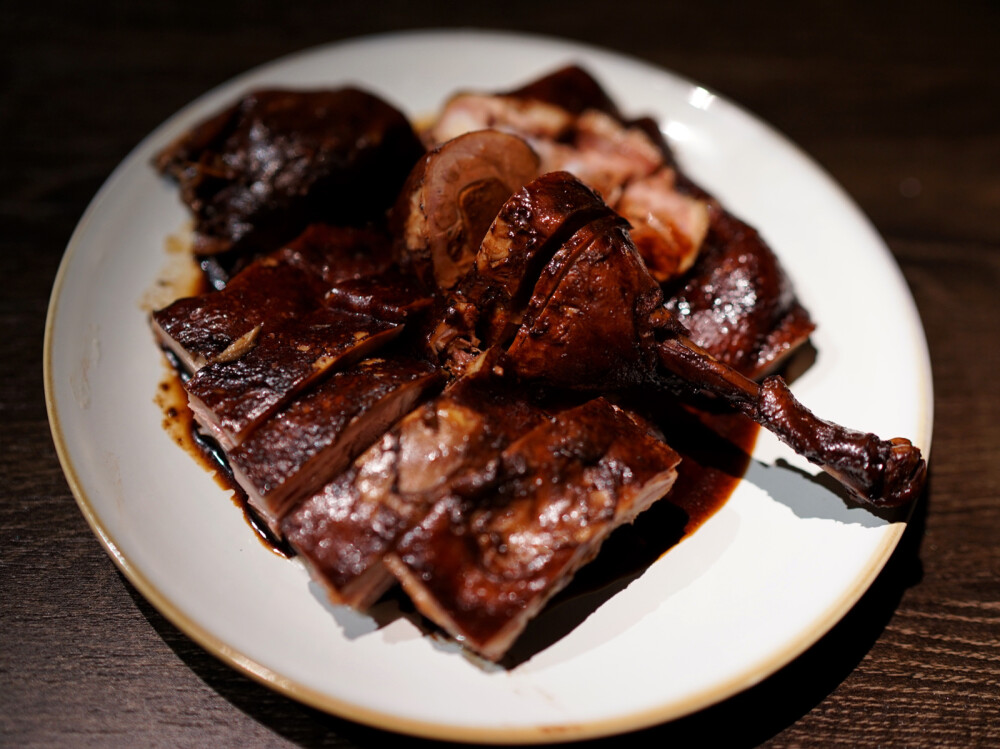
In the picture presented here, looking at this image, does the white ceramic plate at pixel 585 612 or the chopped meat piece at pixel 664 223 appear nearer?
the white ceramic plate at pixel 585 612

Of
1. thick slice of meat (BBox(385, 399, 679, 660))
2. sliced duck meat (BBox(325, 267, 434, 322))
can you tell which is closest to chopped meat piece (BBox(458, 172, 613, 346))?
sliced duck meat (BBox(325, 267, 434, 322))

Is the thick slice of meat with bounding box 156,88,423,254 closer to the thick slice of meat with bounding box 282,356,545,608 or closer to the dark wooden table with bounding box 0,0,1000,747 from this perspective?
the dark wooden table with bounding box 0,0,1000,747

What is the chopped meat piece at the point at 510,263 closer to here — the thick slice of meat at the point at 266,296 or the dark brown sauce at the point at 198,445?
the thick slice of meat at the point at 266,296

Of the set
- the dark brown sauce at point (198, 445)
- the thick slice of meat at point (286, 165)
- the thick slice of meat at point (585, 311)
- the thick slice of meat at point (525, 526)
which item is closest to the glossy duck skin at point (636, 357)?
the thick slice of meat at point (585, 311)

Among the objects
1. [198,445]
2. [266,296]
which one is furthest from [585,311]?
[198,445]

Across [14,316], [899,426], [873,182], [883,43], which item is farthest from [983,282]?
[14,316]

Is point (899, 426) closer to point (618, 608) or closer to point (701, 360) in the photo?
point (701, 360)

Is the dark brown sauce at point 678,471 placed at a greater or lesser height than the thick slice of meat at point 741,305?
lesser
